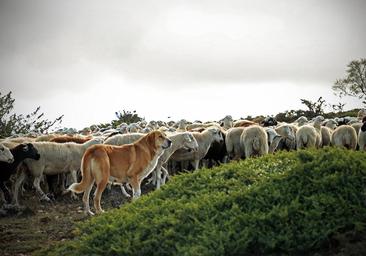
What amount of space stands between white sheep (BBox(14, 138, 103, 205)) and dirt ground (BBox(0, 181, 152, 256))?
664 millimetres

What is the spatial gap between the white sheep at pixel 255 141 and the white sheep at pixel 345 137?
2.83 meters

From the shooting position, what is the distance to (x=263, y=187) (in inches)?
336

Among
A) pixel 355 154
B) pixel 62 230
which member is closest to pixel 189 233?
pixel 355 154

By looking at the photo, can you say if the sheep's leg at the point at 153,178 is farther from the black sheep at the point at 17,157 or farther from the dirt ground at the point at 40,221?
the black sheep at the point at 17,157

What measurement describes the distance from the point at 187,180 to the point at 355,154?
9.71ft

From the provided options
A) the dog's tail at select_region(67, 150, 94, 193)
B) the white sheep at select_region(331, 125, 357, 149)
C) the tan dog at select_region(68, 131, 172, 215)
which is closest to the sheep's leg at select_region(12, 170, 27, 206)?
the tan dog at select_region(68, 131, 172, 215)

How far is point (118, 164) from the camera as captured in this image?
522 inches

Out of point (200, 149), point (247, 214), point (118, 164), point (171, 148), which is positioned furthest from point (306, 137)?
point (247, 214)

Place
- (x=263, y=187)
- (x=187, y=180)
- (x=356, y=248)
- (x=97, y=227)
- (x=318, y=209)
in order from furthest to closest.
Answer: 1. (x=187, y=180)
2. (x=97, y=227)
3. (x=263, y=187)
4. (x=318, y=209)
5. (x=356, y=248)

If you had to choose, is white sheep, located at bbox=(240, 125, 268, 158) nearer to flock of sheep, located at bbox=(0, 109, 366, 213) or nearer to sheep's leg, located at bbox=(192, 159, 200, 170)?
flock of sheep, located at bbox=(0, 109, 366, 213)

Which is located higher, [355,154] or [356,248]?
[355,154]

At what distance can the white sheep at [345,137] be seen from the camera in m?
19.3

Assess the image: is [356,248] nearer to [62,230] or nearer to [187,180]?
[187,180]

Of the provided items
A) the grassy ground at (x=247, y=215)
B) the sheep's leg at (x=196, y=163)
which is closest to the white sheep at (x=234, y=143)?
the sheep's leg at (x=196, y=163)
